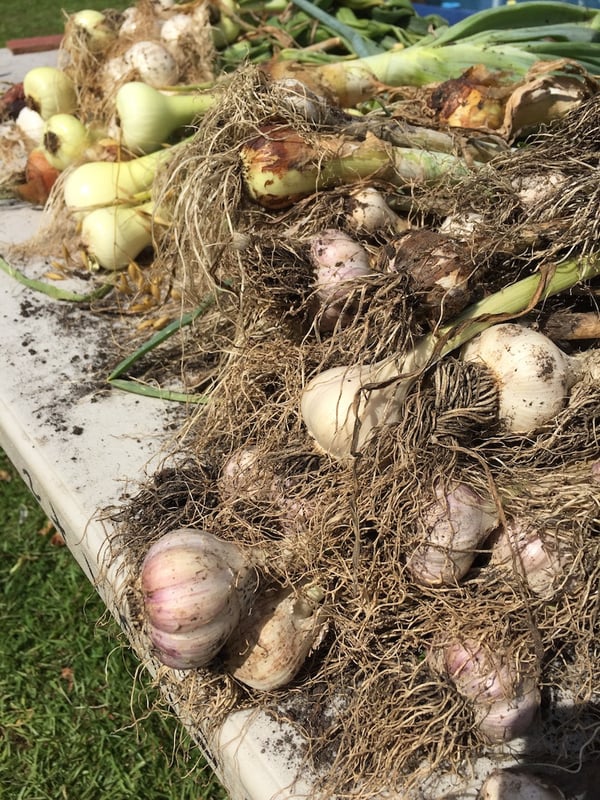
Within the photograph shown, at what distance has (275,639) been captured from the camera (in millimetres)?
1083

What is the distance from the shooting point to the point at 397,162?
5.20 feet

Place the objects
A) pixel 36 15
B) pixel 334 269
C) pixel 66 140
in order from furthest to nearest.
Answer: pixel 36 15 → pixel 66 140 → pixel 334 269

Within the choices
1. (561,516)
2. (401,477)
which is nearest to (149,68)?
(401,477)

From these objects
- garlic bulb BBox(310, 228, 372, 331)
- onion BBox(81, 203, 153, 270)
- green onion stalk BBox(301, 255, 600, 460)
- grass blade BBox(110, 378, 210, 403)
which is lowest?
grass blade BBox(110, 378, 210, 403)

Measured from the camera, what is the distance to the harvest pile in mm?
1044

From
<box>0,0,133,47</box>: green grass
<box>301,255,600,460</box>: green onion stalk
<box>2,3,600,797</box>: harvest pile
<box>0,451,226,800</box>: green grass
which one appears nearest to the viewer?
<box>2,3,600,797</box>: harvest pile

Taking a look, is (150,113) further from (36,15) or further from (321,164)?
(36,15)

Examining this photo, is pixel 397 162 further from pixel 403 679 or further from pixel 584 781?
pixel 584 781

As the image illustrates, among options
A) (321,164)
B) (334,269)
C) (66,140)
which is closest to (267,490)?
(334,269)

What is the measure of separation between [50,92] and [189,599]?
2.10m

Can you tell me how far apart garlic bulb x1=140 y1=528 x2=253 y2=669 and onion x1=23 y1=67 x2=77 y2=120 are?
77.7 inches

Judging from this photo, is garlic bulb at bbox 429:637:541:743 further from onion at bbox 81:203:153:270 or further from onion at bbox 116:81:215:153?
onion at bbox 116:81:215:153

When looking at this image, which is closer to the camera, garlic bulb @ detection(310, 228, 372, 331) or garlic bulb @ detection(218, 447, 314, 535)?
garlic bulb @ detection(218, 447, 314, 535)

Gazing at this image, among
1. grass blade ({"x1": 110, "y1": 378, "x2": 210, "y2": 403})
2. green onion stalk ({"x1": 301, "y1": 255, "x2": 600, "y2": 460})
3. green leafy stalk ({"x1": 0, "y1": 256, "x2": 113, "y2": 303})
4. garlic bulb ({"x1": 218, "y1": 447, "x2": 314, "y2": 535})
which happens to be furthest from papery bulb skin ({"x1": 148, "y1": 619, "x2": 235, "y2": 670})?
green leafy stalk ({"x1": 0, "y1": 256, "x2": 113, "y2": 303})
